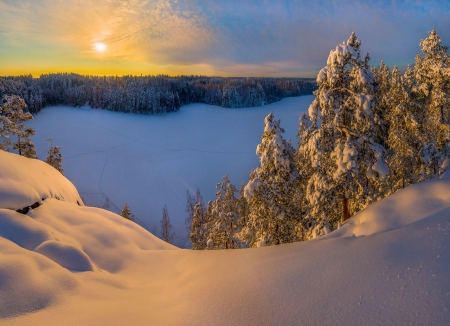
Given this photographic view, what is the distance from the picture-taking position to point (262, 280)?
5668 mm

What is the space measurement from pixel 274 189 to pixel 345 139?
5.02m

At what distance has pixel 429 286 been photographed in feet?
13.5

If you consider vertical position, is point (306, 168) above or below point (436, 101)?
below

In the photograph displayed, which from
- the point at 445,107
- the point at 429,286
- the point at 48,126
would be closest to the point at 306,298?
the point at 429,286

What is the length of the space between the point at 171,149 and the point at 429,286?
97.1 m

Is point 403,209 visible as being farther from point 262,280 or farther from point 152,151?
point 152,151

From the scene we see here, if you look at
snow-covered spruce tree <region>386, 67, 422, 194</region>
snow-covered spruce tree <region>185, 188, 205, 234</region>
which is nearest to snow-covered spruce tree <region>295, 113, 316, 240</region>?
snow-covered spruce tree <region>386, 67, 422, 194</region>

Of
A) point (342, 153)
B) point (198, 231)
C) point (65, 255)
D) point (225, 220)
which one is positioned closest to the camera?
point (65, 255)

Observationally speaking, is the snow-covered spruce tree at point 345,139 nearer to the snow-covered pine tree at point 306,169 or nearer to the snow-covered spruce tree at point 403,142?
the snow-covered pine tree at point 306,169

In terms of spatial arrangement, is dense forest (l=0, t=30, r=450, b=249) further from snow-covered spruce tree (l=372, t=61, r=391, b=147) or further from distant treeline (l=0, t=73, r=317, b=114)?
distant treeline (l=0, t=73, r=317, b=114)

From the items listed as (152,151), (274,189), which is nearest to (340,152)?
(274,189)

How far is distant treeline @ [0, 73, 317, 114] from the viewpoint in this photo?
381ft

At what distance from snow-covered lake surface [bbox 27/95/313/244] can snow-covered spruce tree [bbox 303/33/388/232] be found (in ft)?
156

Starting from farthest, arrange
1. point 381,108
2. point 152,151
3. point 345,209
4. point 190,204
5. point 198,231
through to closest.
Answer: point 152,151 → point 190,204 → point 198,231 → point 381,108 → point 345,209
